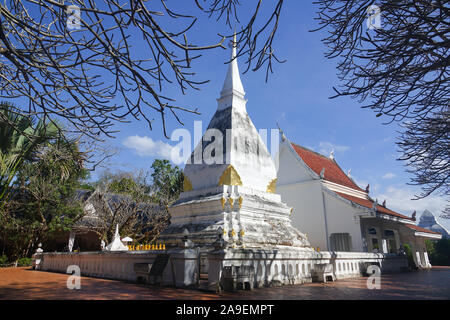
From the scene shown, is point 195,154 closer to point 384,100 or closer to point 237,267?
point 237,267

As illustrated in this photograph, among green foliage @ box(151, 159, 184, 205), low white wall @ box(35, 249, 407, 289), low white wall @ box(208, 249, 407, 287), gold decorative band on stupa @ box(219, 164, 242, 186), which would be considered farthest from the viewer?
green foliage @ box(151, 159, 184, 205)

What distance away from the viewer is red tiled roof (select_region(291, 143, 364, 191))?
1748cm

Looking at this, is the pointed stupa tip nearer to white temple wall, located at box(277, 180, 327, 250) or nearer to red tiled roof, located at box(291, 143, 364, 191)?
red tiled roof, located at box(291, 143, 364, 191)

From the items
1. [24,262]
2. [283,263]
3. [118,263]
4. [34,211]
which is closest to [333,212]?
[283,263]

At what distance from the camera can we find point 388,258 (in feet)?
40.9

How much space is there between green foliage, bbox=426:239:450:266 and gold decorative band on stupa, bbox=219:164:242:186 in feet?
72.0

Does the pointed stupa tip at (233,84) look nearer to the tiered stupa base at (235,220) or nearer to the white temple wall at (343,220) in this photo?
the tiered stupa base at (235,220)

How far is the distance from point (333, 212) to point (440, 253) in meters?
15.9

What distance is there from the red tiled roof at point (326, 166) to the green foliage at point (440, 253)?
10.9 metres

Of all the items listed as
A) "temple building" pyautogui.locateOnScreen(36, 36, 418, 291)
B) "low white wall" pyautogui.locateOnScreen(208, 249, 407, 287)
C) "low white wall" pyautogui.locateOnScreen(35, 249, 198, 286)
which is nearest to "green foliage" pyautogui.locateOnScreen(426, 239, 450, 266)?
"temple building" pyautogui.locateOnScreen(36, 36, 418, 291)

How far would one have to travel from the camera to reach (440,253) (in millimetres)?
24359

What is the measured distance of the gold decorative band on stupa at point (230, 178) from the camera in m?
10.6

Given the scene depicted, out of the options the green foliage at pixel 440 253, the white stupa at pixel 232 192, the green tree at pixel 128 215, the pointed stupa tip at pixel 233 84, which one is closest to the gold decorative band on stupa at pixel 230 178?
the white stupa at pixel 232 192

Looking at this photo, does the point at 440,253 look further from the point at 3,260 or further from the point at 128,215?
the point at 3,260
